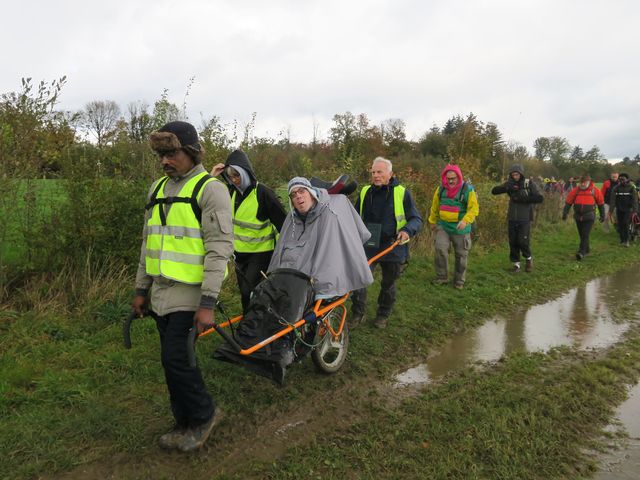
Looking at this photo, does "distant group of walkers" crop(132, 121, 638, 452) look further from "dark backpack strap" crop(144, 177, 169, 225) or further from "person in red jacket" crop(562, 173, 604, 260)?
"person in red jacket" crop(562, 173, 604, 260)

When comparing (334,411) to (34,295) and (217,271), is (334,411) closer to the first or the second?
(217,271)

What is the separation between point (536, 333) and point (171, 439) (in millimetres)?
4477

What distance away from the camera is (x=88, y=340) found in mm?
4707

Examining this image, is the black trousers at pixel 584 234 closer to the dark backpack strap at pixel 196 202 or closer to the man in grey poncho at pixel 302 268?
the man in grey poncho at pixel 302 268

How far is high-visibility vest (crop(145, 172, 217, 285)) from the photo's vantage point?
2766 millimetres

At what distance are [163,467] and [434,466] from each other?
1.77 meters

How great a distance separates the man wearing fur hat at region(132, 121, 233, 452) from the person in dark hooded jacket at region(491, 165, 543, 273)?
7.46m

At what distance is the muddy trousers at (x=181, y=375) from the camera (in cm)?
287

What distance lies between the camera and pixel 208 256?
9.01ft

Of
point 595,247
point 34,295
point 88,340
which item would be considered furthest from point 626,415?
point 595,247

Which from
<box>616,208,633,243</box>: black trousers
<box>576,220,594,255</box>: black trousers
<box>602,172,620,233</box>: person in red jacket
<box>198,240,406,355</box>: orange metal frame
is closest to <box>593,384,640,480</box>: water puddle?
<box>198,240,406,355</box>: orange metal frame

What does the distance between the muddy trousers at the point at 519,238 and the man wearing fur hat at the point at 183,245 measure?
297 inches

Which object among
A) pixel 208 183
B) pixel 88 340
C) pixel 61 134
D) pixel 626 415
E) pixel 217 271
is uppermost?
pixel 61 134

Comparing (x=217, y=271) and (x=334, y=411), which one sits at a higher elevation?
(x=217, y=271)
